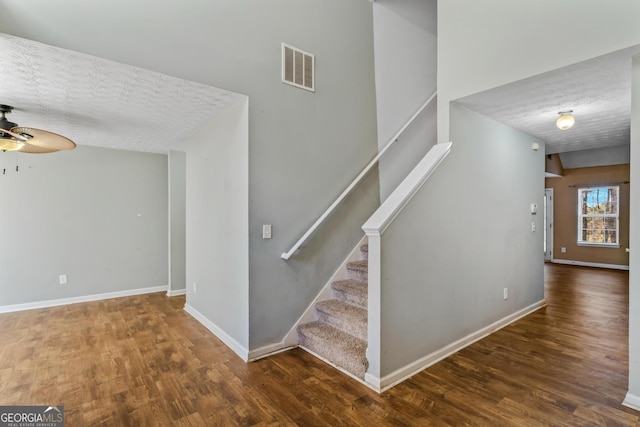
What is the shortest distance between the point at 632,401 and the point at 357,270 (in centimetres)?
214

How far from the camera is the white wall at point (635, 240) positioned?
6.45ft

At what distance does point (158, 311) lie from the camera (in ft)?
13.2

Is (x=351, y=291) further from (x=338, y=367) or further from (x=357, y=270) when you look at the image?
(x=338, y=367)

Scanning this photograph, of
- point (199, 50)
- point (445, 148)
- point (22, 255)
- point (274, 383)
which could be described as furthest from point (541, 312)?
point (22, 255)

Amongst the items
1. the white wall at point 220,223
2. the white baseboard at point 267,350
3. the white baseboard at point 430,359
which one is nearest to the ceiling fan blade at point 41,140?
the white wall at point 220,223

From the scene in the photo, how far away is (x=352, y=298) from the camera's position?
3029mm

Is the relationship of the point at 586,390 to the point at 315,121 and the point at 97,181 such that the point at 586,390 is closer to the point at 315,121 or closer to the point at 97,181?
the point at 315,121

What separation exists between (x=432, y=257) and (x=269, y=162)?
1.61 m

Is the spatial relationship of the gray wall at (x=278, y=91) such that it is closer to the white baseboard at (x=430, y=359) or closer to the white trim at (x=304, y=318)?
the white trim at (x=304, y=318)

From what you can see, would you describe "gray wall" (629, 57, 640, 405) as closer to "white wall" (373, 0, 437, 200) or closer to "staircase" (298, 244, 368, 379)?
"staircase" (298, 244, 368, 379)

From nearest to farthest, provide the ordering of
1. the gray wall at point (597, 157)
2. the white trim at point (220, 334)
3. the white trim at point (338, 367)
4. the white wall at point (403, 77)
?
the white trim at point (338, 367)
the white trim at point (220, 334)
the white wall at point (403, 77)
the gray wall at point (597, 157)

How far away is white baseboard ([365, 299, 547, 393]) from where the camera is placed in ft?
7.21

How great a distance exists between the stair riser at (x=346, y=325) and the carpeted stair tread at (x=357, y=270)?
53 cm

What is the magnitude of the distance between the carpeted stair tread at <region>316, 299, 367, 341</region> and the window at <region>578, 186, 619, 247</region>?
741 centimetres
